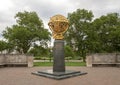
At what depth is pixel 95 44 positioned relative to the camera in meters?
29.6

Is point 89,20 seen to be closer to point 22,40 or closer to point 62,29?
point 22,40

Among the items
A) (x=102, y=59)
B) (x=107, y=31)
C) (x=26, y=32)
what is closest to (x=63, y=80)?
(x=102, y=59)

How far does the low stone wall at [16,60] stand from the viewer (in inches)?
854

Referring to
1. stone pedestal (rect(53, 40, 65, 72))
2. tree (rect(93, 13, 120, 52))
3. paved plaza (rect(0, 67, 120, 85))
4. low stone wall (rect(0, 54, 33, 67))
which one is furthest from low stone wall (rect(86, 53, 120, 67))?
stone pedestal (rect(53, 40, 65, 72))

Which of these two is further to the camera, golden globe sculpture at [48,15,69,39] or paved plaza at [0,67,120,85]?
golden globe sculpture at [48,15,69,39]

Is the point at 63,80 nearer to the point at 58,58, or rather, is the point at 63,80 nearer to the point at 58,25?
the point at 58,58

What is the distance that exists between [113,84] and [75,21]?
22.6 metres

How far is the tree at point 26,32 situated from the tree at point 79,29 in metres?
4.44

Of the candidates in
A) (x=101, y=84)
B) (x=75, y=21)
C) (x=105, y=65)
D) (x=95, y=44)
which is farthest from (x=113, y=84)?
(x=75, y=21)

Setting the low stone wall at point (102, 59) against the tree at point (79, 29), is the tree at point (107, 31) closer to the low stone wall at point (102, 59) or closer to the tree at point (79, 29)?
the tree at point (79, 29)

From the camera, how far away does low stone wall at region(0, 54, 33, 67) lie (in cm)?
2170

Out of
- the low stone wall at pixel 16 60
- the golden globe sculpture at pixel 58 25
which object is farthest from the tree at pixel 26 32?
the golden globe sculpture at pixel 58 25

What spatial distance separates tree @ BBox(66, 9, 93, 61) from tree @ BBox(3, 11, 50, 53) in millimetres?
4441

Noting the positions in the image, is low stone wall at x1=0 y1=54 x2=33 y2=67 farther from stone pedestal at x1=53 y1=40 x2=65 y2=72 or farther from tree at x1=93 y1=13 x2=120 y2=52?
tree at x1=93 y1=13 x2=120 y2=52
